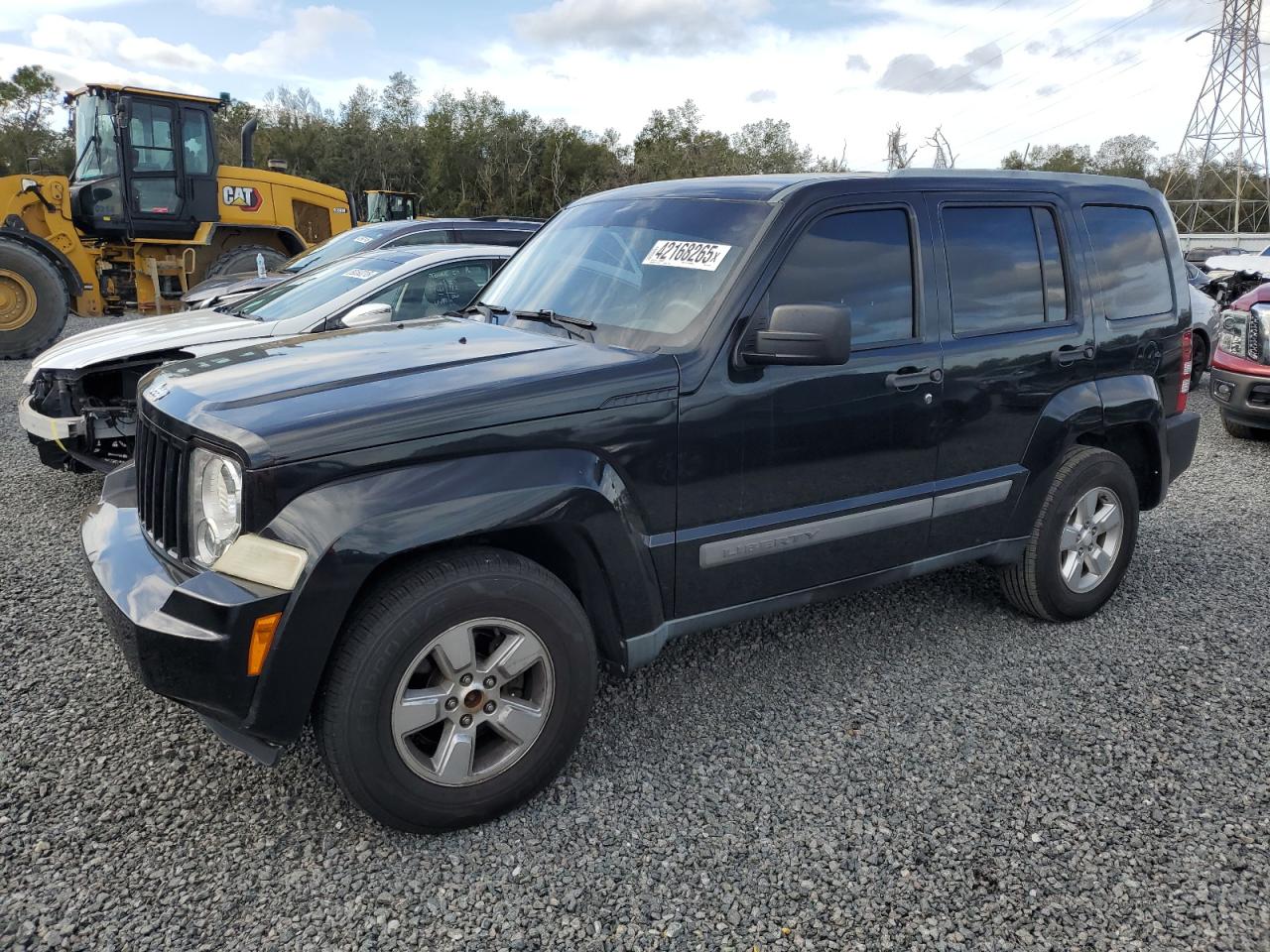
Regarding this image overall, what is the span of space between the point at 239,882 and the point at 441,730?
0.67 m

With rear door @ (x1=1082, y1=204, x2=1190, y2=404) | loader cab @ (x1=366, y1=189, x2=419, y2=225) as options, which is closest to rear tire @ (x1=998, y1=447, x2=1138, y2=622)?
rear door @ (x1=1082, y1=204, x2=1190, y2=404)

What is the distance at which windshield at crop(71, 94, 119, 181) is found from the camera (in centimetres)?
1297

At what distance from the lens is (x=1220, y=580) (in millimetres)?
4969

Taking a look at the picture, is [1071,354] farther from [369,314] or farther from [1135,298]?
[369,314]

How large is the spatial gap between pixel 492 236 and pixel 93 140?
24.2 feet

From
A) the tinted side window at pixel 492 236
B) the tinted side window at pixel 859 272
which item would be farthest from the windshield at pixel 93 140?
the tinted side window at pixel 859 272

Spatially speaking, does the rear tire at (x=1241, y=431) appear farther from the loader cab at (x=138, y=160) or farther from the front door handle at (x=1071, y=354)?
the loader cab at (x=138, y=160)

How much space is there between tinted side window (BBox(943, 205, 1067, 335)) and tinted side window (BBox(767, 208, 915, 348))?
0.26 m

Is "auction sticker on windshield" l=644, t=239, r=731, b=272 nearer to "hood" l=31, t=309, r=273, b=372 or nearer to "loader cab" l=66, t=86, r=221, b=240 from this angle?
"hood" l=31, t=309, r=273, b=372

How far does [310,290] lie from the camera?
6.95m

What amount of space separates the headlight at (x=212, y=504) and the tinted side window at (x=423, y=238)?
703cm

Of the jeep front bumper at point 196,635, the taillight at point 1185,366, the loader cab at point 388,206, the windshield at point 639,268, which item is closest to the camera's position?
the jeep front bumper at point 196,635

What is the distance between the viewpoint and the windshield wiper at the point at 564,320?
3.39 metres

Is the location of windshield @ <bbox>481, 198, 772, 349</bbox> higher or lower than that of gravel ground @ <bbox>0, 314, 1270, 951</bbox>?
higher
